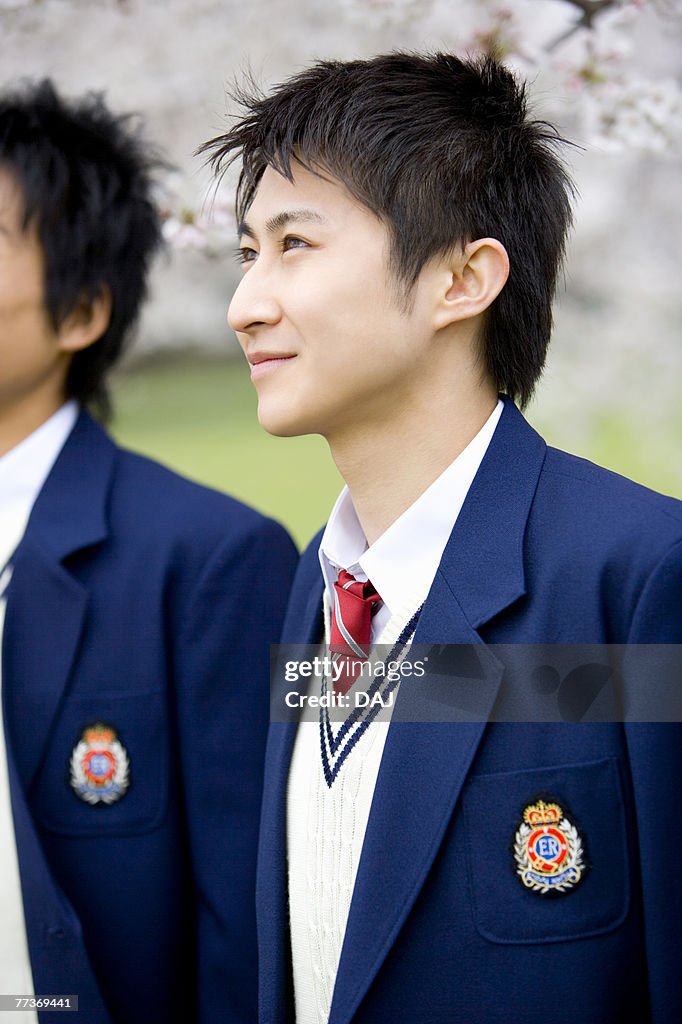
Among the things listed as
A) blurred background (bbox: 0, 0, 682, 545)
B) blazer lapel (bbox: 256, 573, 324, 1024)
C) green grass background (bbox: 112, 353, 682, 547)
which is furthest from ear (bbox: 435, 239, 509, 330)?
green grass background (bbox: 112, 353, 682, 547)

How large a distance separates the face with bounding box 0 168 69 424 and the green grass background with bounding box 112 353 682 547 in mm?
A: 528

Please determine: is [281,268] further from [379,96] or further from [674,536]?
[674,536]

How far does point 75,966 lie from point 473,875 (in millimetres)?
734

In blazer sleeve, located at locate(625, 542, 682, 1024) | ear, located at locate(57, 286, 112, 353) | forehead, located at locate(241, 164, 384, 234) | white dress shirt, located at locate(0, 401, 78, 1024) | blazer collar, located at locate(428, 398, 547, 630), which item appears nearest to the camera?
blazer sleeve, located at locate(625, 542, 682, 1024)

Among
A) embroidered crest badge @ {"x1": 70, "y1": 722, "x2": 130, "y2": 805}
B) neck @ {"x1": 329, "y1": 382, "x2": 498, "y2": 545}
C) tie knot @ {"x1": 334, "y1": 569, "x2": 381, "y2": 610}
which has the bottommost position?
embroidered crest badge @ {"x1": 70, "y1": 722, "x2": 130, "y2": 805}

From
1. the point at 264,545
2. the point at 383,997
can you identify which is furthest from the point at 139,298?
the point at 383,997

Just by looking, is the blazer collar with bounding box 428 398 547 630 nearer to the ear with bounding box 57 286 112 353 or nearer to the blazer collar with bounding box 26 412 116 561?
the blazer collar with bounding box 26 412 116 561

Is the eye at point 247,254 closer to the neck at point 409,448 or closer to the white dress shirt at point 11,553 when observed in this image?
the neck at point 409,448

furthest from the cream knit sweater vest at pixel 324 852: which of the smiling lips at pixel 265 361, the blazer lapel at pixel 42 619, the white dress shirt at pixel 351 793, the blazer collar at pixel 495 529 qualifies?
the blazer lapel at pixel 42 619

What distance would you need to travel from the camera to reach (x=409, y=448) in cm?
146

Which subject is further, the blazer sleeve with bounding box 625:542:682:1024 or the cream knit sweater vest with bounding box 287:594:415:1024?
the cream knit sweater vest with bounding box 287:594:415:1024

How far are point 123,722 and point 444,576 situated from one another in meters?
0.67

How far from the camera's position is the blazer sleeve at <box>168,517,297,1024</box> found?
5.73ft

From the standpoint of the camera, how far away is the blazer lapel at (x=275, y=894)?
1467mm
